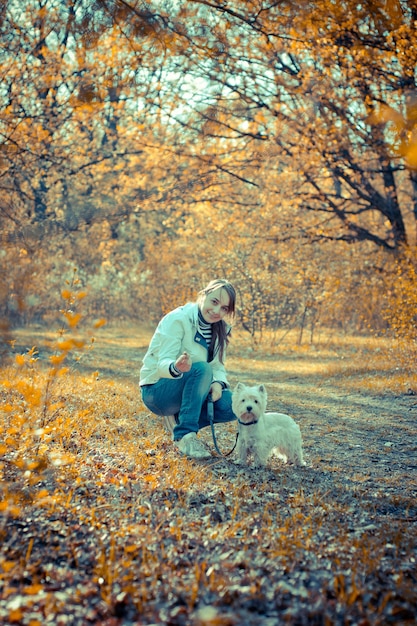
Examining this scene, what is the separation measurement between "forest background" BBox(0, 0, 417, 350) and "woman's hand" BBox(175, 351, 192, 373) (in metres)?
2.37

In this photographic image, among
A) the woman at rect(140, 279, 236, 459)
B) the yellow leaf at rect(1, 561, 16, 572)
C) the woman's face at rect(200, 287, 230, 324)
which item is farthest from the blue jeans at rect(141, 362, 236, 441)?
the yellow leaf at rect(1, 561, 16, 572)

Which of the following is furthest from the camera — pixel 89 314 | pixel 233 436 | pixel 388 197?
pixel 89 314

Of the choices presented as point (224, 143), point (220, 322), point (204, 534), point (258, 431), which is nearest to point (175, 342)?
point (220, 322)

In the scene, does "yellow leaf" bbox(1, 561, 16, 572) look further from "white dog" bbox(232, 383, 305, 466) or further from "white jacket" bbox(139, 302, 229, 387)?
"white dog" bbox(232, 383, 305, 466)

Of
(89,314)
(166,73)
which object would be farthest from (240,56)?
(89,314)

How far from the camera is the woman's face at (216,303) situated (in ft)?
17.1

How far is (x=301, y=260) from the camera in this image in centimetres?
1591

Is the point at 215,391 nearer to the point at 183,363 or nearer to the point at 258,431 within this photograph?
the point at 258,431

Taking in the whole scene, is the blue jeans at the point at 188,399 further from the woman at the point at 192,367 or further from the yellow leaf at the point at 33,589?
the yellow leaf at the point at 33,589

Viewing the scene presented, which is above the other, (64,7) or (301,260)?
(64,7)

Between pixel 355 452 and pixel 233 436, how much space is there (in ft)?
4.16

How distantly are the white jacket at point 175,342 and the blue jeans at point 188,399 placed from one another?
4.1 inches

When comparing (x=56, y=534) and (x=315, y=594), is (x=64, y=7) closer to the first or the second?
(x=56, y=534)

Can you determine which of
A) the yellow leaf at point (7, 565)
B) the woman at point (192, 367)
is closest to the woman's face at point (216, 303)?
the woman at point (192, 367)
